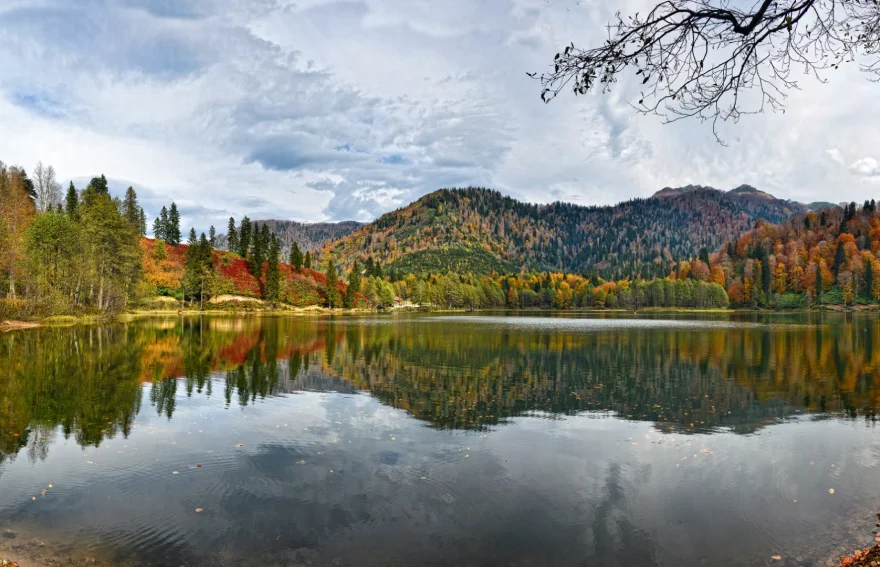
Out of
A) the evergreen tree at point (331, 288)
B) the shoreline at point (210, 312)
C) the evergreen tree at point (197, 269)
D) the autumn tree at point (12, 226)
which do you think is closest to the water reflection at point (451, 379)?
the shoreline at point (210, 312)

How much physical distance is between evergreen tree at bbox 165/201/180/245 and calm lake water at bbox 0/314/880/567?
12680 centimetres

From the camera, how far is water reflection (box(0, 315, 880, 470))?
18.0m

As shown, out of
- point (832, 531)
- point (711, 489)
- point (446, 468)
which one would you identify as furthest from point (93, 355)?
point (832, 531)

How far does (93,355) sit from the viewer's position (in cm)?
3147

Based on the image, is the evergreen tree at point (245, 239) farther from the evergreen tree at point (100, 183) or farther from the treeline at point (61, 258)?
the treeline at point (61, 258)

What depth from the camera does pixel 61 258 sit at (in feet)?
198

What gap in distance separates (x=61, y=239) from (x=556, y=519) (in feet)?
231

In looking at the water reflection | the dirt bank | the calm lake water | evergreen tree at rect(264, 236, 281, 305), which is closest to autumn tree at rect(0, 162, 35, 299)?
the dirt bank

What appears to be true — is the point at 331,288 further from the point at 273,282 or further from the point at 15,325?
the point at 15,325

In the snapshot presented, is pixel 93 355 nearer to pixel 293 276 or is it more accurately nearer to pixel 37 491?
pixel 37 491

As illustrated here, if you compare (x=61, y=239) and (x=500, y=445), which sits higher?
(x=61, y=239)

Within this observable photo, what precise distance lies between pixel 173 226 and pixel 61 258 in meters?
88.9

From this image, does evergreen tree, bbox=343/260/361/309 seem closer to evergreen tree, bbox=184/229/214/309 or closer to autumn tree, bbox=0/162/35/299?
evergreen tree, bbox=184/229/214/309

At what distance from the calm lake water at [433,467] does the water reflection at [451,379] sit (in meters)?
0.20
